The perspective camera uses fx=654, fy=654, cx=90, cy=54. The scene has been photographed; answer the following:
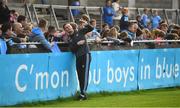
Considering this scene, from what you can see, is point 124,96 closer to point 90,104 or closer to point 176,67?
point 90,104

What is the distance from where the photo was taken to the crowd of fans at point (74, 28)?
15.6 meters

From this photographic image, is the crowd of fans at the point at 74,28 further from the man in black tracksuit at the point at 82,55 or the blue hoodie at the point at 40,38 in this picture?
the man in black tracksuit at the point at 82,55

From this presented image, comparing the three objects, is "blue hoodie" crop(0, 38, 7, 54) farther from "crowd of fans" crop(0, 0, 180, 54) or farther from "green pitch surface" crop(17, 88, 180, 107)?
"green pitch surface" crop(17, 88, 180, 107)

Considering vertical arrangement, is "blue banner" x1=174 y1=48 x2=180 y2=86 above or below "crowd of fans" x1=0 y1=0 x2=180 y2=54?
below

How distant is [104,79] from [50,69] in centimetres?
241

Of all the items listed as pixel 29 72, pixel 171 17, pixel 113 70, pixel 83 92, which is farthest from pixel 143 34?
pixel 171 17

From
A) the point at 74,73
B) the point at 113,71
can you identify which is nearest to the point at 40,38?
the point at 74,73

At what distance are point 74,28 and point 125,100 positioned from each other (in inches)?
92.8

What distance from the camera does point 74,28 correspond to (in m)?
17.4

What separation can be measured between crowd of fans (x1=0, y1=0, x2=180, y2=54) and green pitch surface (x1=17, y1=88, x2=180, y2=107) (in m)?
1.46

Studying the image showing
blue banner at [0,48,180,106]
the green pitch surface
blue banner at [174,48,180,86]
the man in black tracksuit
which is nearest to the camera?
blue banner at [0,48,180,106]

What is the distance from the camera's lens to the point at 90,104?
1587 cm

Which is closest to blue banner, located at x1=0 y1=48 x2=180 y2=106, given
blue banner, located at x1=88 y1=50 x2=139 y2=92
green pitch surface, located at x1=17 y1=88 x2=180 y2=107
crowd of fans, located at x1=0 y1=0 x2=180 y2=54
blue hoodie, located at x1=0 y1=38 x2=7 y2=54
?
blue banner, located at x1=88 y1=50 x2=139 y2=92

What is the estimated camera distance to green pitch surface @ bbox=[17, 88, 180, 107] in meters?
15.9
